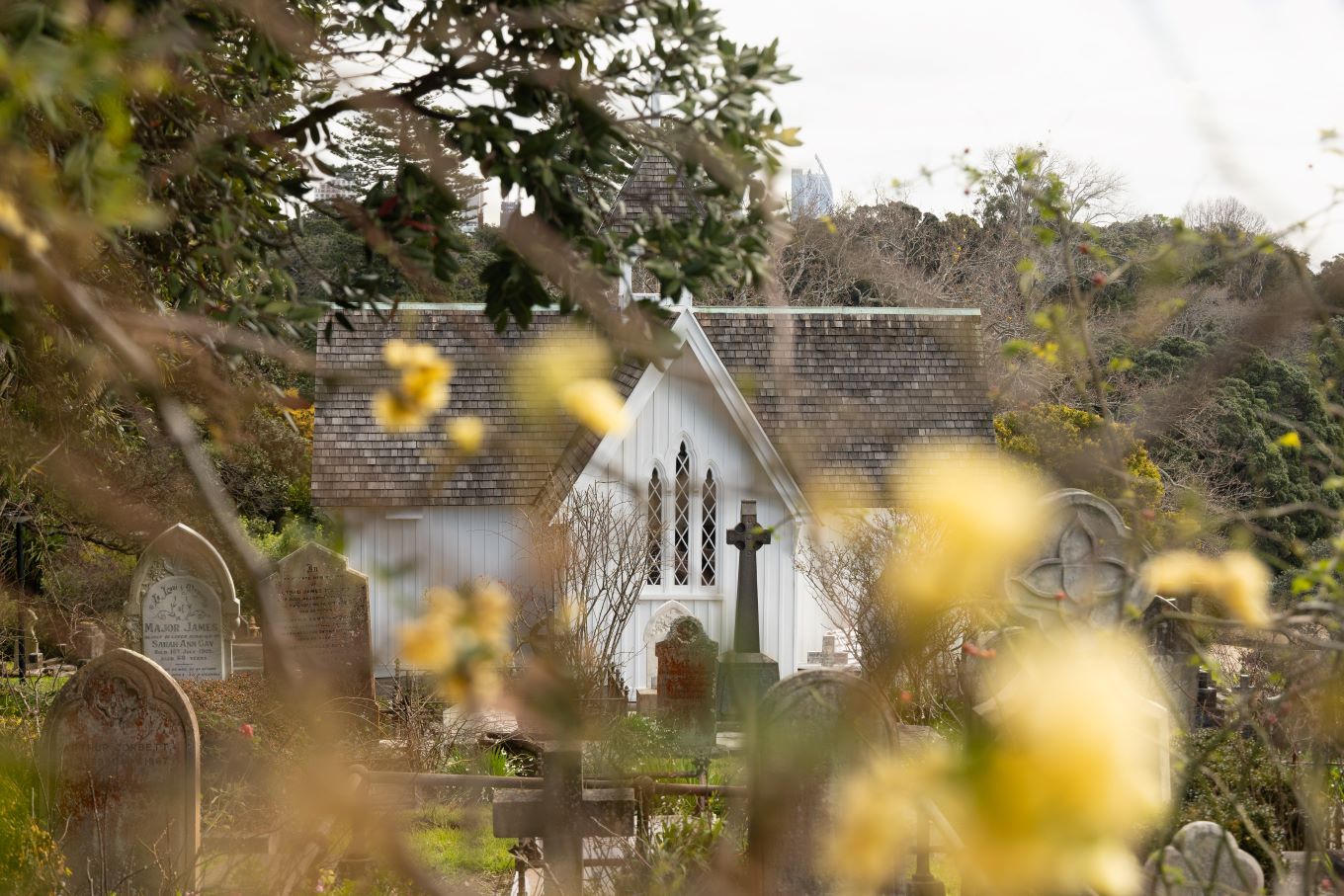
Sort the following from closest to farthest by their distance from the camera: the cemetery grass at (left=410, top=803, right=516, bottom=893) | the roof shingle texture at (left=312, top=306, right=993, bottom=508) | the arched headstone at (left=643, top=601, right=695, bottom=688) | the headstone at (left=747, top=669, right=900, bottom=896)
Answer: the headstone at (left=747, top=669, right=900, bottom=896) → the cemetery grass at (left=410, top=803, right=516, bottom=893) → the arched headstone at (left=643, top=601, right=695, bottom=688) → the roof shingle texture at (left=312, top=306, right=993, bottom=508)

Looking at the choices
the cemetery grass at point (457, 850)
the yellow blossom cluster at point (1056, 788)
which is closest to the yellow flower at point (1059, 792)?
the yellow blossom cluster at point (1056, 788)

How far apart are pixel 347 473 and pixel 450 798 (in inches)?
268

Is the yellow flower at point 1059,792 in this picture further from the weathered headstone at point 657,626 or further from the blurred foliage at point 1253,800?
the weathered headstone at point 657,626

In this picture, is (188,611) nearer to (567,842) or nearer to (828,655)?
(828,655)

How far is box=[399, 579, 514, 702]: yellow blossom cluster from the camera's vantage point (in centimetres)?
93

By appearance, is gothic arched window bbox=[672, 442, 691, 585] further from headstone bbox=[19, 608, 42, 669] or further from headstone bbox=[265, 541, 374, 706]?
headstone bbox=[19, 608, 42, 669]

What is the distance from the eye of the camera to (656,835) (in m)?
5.49

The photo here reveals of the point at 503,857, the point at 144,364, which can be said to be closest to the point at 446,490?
the point at 503,857

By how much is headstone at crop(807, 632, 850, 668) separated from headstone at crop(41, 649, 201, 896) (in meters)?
8.65

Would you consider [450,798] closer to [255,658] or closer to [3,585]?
[255,658]

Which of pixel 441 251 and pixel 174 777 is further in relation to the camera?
pixel 174 777

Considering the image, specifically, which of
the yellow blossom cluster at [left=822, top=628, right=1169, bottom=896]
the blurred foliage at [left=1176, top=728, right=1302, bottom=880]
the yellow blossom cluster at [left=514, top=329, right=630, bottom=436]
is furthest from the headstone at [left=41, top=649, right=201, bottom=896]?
the yellow blossom cluster at [left=822, top=628, right=1169, bottom=896]

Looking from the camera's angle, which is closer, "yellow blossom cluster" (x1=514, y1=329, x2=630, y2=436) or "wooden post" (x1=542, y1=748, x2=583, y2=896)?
"yellow blossom cluster" (x1=514, y1=329, x2=630, y2=436)

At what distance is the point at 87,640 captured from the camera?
1367 cm
